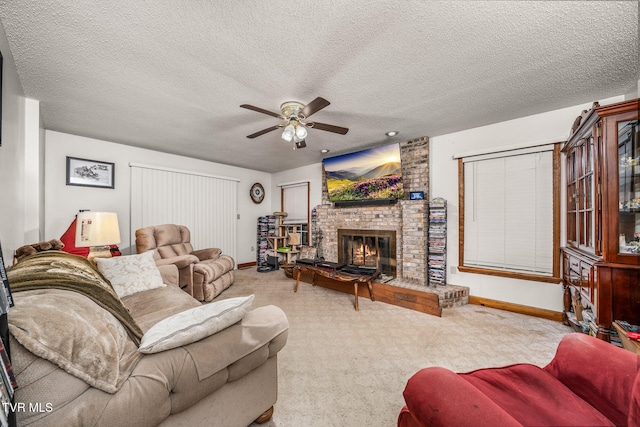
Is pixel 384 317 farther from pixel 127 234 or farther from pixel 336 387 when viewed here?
pixel 127 234

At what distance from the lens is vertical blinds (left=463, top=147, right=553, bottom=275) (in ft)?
9.04

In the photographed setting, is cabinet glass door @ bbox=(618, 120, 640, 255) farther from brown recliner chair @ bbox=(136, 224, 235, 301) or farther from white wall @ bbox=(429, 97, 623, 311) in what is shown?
brown recliner chair @ bbox=(136, 224, 235, 301)

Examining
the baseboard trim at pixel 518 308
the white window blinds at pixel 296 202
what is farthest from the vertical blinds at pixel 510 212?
the white window blinds at pixel 296 202

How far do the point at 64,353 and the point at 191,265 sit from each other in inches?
108

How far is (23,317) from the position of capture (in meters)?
0.71

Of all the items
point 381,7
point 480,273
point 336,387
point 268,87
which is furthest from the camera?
point 480,273

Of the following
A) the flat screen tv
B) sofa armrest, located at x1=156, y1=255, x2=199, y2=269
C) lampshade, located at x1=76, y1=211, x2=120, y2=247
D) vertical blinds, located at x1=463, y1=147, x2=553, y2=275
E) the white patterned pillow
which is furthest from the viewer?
the flat screen tv

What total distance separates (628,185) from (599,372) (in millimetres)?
1657

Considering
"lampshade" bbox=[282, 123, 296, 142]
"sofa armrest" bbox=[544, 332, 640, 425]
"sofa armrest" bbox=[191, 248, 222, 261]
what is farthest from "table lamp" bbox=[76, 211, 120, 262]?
"sofa armrest" bbox=[544, 332, 640, 425]

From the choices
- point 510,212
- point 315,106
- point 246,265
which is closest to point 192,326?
point 315,106

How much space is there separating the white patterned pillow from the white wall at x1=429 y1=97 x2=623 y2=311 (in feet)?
11.8

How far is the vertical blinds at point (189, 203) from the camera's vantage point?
404cm

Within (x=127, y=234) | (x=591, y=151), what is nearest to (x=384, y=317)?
(x=591, y=151)

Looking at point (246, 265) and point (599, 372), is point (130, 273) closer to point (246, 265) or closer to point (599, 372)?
point (599, 372)
